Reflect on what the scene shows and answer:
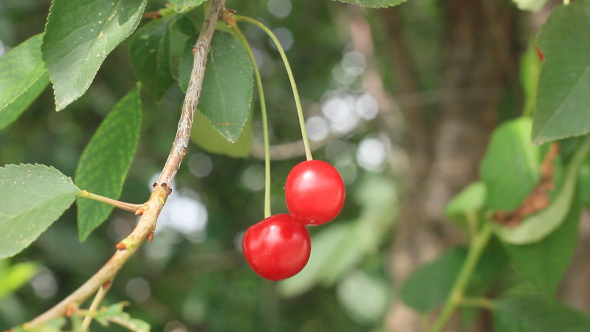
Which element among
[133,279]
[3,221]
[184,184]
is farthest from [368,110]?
[3,221]

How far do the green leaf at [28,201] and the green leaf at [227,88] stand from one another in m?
0.16

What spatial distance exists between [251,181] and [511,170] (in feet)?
8.16

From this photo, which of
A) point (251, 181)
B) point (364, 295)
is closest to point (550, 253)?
point (364, 295)

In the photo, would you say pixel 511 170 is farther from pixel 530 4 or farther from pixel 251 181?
pixel 251 181

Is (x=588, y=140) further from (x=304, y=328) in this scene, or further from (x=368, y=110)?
(x=304, y=328)

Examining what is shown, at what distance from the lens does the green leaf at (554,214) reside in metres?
1.03

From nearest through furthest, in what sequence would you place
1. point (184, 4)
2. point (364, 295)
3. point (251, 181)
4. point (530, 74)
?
point (184, 4) → point (530, 74) → point (364, 295) → point (251, 181)

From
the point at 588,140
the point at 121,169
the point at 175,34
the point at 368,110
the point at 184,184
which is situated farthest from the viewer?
A: the point at 184,184

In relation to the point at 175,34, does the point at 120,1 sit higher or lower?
higher

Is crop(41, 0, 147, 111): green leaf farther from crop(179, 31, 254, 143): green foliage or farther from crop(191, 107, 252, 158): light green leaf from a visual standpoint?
crop(191, 107, 252, 158): light green leaf

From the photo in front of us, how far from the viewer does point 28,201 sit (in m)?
0.54

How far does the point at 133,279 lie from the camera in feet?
9.36

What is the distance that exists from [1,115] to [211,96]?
→ 13.0 inches

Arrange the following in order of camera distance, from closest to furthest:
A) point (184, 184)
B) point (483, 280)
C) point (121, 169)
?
point (121, 169), point (483, 280), point (184, 184)
